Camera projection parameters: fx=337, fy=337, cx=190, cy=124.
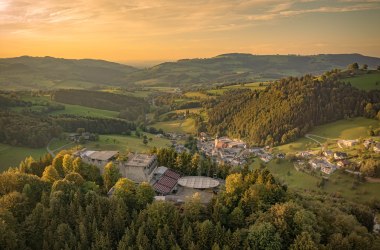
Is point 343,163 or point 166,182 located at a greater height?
point 166,182

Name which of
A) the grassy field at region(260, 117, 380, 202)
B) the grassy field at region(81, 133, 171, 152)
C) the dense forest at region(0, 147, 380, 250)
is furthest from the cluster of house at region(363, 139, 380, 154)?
the grassy field at region(81, 133, 171, 152)

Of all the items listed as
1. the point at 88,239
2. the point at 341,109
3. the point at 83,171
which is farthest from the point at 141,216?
the point at 341,109

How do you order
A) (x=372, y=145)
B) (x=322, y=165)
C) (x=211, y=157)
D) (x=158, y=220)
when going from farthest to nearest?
(x=211, y=157)
(x=372, y=145)
(x=322, y=165)
(x=158, y=220)

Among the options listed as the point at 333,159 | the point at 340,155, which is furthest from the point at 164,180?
the point at 340,155

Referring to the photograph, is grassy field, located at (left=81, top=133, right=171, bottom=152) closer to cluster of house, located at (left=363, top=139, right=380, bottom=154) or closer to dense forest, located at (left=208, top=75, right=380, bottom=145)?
dense forest, located at (left=208, top=75, right=380, bottom=145)

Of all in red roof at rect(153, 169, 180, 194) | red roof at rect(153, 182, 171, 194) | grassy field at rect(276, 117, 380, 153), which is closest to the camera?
red roof at rect(153, 182, 171, 194)

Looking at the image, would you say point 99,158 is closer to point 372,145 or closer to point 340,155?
point 340,155

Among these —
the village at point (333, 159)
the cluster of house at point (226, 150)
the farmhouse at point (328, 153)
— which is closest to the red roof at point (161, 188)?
the cluster of house at point (226, 150)
